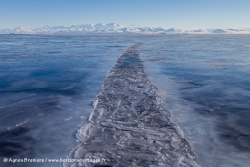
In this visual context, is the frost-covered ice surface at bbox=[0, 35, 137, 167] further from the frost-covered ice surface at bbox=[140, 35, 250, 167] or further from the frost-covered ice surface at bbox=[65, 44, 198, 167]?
the frost-covered ice surface at bbox=[140, 35, 250, 167]

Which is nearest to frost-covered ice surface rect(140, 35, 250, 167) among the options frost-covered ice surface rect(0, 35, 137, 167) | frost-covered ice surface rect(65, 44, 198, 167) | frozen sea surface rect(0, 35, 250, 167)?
frozen sea surface rect(0, 35, 250, 167)

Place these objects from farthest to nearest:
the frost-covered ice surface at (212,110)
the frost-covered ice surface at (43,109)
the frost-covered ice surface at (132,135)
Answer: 1. the frost-covered ice surface at (43,109)
2. the frost-covered ice surface at (212,110)
3. the frost-covered ice surface at (132,135)

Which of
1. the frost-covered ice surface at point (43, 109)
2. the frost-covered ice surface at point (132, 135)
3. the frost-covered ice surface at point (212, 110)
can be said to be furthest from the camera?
the frost-covered ice surface at point (43, 109)

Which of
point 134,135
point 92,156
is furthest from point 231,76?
point 92,156

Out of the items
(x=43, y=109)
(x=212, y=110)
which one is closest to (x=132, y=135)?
(x=212, y=110)

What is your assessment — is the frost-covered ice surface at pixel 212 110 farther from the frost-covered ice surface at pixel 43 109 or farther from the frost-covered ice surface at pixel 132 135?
the frost-covered ice surface at pixel 43 109

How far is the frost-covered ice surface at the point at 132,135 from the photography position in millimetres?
5555

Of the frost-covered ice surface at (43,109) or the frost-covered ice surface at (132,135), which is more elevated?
the frost-covered ice surface at (132,135)

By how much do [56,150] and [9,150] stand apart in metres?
1.18

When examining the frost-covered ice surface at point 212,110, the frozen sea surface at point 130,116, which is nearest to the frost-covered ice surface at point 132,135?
the frozen sea surface at point 130,116

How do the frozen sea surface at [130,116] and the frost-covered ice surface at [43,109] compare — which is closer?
the frozen sea surface at [130,116]

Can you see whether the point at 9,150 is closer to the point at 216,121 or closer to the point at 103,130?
the point at 103,130

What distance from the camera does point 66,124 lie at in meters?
7.61

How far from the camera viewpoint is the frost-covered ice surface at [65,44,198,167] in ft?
18.2
